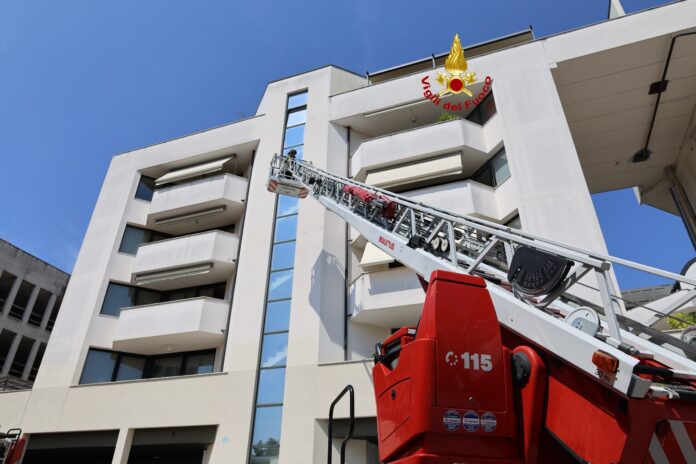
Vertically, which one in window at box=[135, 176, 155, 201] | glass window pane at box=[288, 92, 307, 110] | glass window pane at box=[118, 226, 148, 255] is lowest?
glass window pane at box=[118, 226, 148, 255]

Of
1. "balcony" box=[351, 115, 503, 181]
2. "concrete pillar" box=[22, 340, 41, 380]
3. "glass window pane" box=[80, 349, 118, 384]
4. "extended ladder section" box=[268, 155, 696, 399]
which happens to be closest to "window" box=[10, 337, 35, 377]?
"concrete pillar" box=[22, 340, 41, 380]

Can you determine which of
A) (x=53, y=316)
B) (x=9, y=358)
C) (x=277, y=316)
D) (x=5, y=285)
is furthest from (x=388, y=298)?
(x=53, y=316)

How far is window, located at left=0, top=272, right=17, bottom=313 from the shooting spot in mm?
27031

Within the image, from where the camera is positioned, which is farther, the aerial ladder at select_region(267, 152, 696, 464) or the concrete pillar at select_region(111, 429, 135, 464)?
the concrete pillar at select_region(111, 429, 135, 464)

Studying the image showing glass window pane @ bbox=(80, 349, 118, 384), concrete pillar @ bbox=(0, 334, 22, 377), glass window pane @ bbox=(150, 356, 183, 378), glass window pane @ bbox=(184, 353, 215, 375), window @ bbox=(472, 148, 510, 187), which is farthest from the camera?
concrete pillar @ bbox=(0, 334, 22, 377)

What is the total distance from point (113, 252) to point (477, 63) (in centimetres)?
1691

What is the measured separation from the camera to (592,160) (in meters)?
20.8

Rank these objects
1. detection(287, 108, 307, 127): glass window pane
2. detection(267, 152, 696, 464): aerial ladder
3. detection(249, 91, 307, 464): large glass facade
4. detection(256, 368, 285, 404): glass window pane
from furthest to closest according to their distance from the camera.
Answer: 1. detection(287, 108, 307, 127): glass window pane
2. detection(256, 368, 285, 404): glass window pane
3. detection(249, 91, 307, 464): large glass facade
4. detection(267, 152, 696, 464): aerial ladder

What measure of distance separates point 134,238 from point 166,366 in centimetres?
598

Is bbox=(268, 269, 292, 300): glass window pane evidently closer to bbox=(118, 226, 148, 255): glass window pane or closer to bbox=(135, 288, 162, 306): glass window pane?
bbox=(135, 288, 162, 306): glass window pane

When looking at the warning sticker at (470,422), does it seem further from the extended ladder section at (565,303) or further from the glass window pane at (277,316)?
the glass window pane at (277,316)

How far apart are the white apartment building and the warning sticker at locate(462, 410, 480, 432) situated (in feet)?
26.8

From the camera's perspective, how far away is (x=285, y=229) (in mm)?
16312

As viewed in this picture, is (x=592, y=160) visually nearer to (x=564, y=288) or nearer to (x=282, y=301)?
(x=282, y=301)
